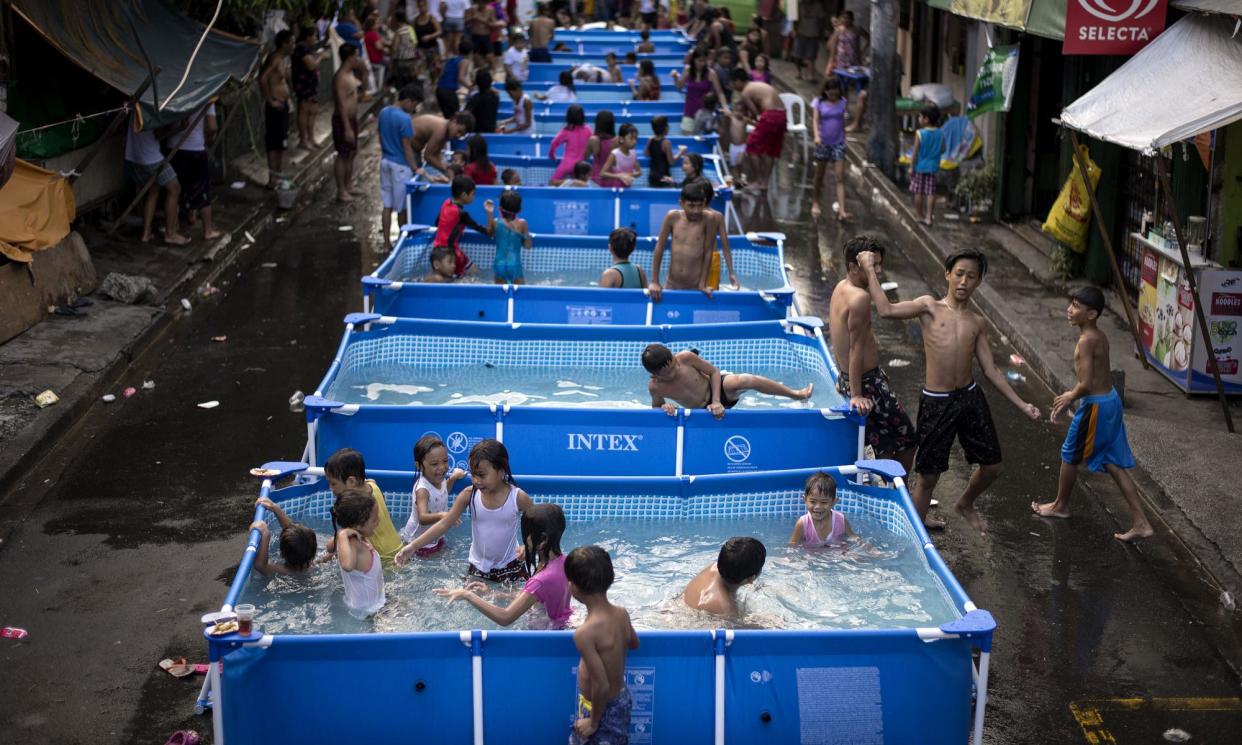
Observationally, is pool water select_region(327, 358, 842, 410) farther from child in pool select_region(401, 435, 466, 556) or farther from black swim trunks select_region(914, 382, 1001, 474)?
child in pool select_region(401, 435, 466, 556)

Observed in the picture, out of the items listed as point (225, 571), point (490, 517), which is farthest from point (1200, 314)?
point (225, 571)

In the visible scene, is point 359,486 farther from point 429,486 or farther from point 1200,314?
point 1200,314

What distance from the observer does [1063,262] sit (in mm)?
14062

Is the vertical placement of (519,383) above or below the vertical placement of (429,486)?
below

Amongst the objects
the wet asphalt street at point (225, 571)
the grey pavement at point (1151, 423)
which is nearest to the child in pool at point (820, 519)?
the wet asphalt street at point (225, 571)

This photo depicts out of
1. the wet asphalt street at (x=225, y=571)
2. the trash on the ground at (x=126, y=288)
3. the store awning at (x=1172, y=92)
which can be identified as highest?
the store awning at (x=1172, y=92)

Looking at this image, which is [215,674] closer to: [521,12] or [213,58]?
[213,58]

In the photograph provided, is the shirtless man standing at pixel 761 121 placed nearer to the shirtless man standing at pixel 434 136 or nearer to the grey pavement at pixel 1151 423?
the grey pavement at pixel 1151 423

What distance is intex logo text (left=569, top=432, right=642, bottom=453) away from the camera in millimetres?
8727

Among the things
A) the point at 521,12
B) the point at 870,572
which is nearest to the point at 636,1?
the point at 521,12

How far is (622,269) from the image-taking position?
11789 millimetres

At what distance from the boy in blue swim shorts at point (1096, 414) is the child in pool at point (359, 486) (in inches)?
157

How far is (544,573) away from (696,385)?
2695 mm

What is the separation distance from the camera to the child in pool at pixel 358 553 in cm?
677
